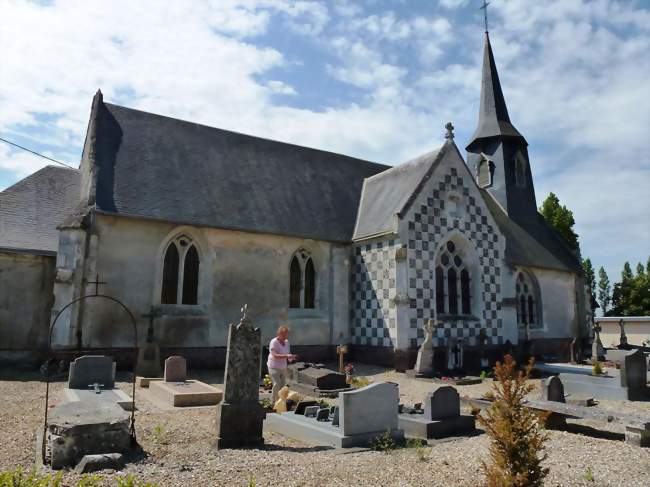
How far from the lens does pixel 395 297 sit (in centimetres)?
1497

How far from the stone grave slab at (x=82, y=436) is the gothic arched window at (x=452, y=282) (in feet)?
39.8

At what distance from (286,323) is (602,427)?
9794mm

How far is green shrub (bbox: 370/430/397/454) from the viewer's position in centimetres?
669

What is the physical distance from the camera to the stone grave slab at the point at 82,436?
5508 millimetres

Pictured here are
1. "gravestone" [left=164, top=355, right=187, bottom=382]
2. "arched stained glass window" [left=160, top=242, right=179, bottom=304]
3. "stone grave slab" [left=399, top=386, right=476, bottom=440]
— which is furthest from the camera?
"arched stained glass window" [left=160, top=242, right=179, bottom=304]

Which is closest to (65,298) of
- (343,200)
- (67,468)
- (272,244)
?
(272,244)

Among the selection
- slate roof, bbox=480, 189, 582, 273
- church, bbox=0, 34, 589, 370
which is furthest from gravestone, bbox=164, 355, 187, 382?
slate roof, bbox=480, 189, 582, 273

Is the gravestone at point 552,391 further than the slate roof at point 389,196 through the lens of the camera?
No

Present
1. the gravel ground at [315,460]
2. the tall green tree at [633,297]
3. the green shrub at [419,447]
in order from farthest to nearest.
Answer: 1. the tall green tree at [633,297]
2. the green shrub at [419,447]
3. the gravel ground at [315,460]

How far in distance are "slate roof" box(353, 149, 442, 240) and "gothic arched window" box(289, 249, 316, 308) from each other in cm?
201

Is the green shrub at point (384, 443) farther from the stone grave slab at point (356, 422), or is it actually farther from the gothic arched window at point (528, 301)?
the gothic arched window at point (528, 301)

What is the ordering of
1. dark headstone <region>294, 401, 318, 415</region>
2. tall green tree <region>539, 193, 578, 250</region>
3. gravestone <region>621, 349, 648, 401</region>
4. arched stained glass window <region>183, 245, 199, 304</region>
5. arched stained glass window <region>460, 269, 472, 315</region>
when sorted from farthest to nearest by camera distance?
tall green tree <region>539, 193, 578, 250</region>, arched stained glass window <region>460, 269, 472, 315</region>, arched stained glass window <region>183, 245, 199, 304</region>, gravestone <region>621, 349, 648, 401</region>, dark headstone <region>294, 401, 318, 415</region>

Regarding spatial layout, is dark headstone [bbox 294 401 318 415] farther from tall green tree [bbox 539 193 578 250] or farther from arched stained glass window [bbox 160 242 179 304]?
tall green tree [bbox 539 193 578 250]

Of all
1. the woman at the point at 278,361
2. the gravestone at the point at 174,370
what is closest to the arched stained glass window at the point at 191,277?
the gravestone at the point at 174,370
